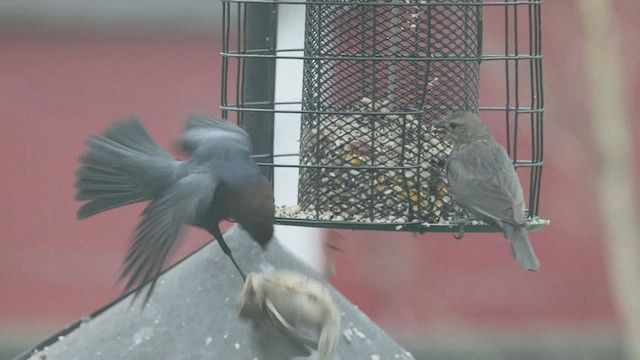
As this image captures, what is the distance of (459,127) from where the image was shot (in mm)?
4598

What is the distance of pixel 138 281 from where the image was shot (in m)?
3.92

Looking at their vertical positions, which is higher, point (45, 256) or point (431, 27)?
point (431, 27)

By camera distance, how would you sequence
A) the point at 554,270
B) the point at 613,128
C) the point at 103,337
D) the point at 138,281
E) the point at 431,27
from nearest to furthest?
the point at 138,281 → the point at 103,337 → the point at 431,27 → the point at 613,128 → the point at 554,270

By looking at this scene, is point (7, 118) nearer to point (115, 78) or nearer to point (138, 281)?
point (115, 78)

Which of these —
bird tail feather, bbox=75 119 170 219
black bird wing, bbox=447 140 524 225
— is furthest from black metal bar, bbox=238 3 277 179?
black bird wing, bbox=447 140 524 225

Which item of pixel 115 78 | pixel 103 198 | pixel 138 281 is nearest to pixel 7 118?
pixel 115 78

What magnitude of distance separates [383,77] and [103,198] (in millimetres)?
1166

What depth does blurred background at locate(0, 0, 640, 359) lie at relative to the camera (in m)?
9.08

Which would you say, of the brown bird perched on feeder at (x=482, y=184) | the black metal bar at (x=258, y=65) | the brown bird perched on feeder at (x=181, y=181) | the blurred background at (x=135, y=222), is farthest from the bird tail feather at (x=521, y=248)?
the blurred background at (x=135, y=222)

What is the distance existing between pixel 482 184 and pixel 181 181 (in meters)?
1.19

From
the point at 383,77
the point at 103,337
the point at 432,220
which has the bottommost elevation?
the point at 103,337

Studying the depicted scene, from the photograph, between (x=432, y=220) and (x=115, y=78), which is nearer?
(x=432, y=220)

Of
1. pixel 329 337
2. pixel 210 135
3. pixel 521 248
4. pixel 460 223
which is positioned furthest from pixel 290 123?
pixel 329 337

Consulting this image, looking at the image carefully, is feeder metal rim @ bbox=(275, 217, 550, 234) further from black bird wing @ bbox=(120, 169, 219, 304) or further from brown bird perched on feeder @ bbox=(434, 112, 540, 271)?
black bird wing @ bbox=(120, 169, 219, 304)
